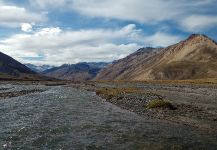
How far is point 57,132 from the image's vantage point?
32.8 metres

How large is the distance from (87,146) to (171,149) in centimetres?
658

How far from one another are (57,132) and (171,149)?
11.4 m

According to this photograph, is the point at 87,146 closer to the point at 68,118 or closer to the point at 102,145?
the point at 102,145

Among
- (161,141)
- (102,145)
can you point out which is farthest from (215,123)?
(102,145)

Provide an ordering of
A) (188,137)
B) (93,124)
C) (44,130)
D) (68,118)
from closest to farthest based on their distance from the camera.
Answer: (188,137), (44,130), (93,124), (68,118)

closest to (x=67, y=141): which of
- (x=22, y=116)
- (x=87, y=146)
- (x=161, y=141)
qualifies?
(x=87, y=146)

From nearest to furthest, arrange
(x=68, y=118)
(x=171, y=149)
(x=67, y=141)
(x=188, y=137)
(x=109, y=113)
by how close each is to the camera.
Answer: (x=171, y=149) < (x=67, y=141) < (x=188, y=137) < (x=68, y=118) < (x=109, y=113)

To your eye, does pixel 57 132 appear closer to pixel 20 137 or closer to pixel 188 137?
pixel 20 137

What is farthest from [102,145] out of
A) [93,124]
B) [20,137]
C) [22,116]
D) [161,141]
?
[22,116]

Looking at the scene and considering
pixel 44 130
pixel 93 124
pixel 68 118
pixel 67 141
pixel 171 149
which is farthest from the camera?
pixel 68 118

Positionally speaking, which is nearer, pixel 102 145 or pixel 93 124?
pixel 102 145

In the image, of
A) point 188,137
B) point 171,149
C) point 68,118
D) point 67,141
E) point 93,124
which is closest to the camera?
point 171,149

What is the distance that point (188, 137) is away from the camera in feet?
103

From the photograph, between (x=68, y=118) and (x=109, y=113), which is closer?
(x=68, y=118)
